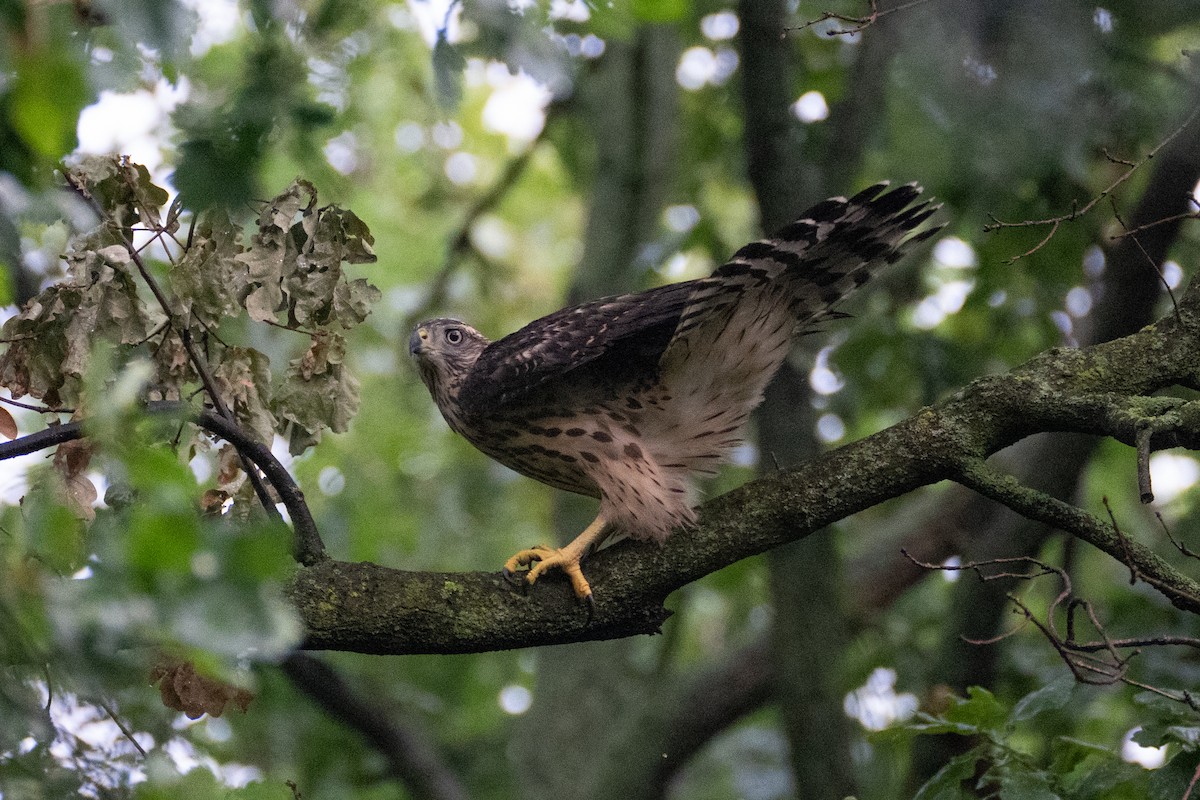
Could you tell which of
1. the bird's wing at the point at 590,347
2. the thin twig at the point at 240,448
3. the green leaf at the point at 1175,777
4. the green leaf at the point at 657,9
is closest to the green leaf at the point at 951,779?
the green leaf at the point at 1175,777

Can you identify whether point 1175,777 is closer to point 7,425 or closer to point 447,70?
point 447,70

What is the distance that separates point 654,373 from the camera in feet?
16.1

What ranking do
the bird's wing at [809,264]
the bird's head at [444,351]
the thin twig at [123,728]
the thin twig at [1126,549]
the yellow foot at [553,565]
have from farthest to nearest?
the bird's head at [444,351]
the bird's wing at [809,264]
the yellow foot at [553,565]
the thin twig at [1126,549]
the thin twig at [123,728]

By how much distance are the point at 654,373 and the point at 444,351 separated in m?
1.34

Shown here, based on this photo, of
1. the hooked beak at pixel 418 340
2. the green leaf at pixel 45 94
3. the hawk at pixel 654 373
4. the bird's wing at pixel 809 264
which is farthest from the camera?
the hooked beak at pixel 418 340

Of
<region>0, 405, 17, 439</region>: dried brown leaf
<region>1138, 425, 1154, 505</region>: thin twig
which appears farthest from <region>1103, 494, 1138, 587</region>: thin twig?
<region>0, 405, 17, 439</region>: dried brown leaf

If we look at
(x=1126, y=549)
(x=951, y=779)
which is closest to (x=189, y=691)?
(x=951, y=779)

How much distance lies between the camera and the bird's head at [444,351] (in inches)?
226

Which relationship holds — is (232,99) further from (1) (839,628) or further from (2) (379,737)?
(2) (379,737)

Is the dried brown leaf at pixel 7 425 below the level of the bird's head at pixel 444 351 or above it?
below

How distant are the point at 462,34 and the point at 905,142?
289 centimetres

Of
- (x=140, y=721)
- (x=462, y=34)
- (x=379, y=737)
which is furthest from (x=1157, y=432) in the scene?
(x=379, y=737)

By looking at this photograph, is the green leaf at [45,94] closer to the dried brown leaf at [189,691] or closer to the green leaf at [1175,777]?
the dried brown leaf at [189,691]

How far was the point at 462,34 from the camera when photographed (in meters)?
5.09
